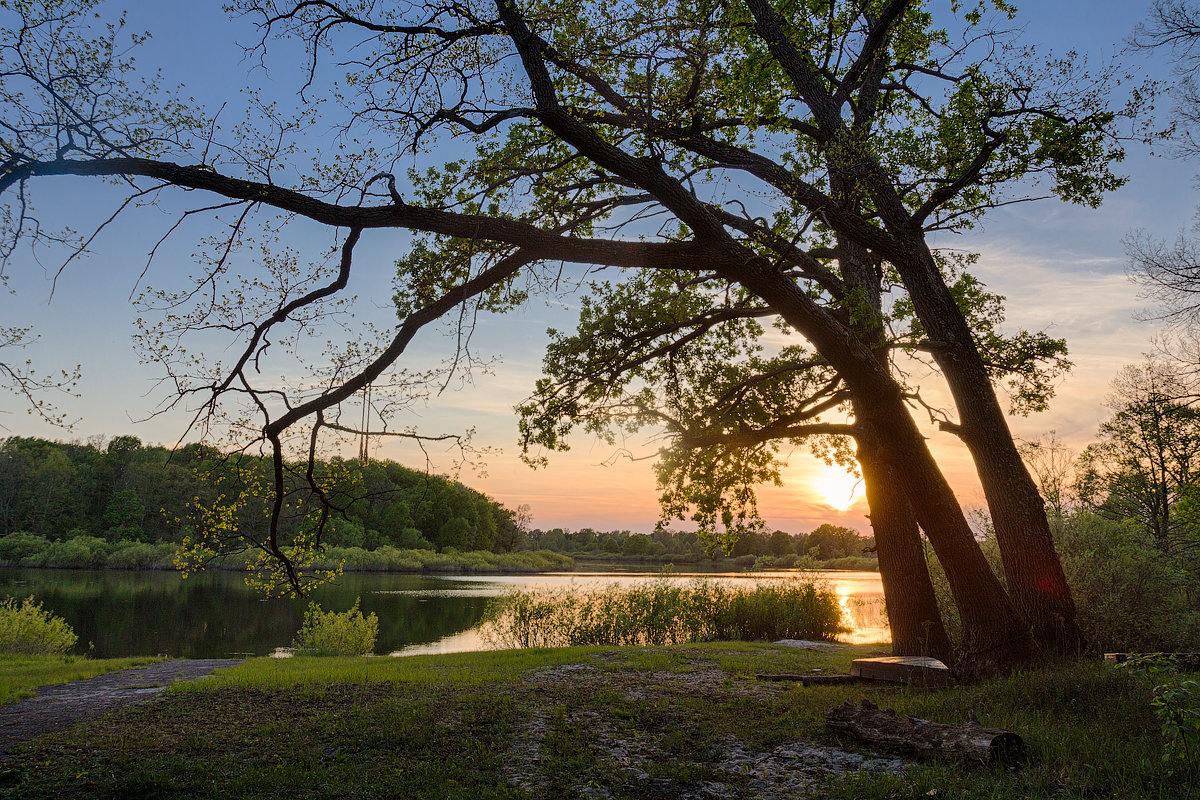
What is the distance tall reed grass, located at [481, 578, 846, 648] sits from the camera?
17062 mm

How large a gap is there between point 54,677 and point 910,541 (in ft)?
45.8

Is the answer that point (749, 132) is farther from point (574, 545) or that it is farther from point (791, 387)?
point (574, 545)

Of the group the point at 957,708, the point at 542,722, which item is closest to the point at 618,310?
the point at 542,722

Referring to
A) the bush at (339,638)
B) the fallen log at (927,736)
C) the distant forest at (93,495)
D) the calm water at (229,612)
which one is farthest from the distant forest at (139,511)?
the fallen log at (927,736)

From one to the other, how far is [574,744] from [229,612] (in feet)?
96.2

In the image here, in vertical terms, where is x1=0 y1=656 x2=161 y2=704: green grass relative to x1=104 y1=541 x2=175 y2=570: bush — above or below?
above

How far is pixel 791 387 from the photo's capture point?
1179cm

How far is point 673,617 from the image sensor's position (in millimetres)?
17406

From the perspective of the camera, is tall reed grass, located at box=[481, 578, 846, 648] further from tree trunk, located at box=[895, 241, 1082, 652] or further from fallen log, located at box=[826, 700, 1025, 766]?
fallen log, located at box=[826, 700, 1025, 766]

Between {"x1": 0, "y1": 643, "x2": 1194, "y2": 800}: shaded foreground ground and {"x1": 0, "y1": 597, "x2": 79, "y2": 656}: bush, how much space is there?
32.4 feet

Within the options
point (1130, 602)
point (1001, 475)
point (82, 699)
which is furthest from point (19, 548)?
point (1130, 602)

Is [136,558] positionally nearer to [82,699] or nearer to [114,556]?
[114,556]

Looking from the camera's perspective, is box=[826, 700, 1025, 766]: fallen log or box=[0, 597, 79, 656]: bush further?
box=[0, 597, 79, 656]: bush

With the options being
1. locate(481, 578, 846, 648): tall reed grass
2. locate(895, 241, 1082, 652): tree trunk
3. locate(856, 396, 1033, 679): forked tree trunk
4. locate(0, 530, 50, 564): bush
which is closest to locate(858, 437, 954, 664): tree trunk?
locate(856, 396, 1033, 679): forked tree trunk
